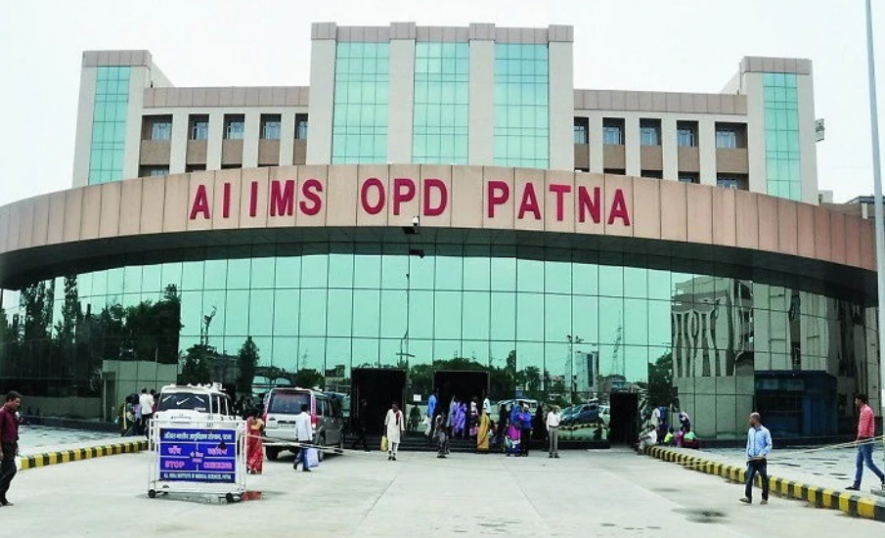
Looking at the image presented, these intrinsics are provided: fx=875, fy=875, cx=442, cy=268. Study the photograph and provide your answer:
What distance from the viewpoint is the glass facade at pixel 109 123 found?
61.3 metres

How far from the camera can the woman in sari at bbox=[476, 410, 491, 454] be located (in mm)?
29297

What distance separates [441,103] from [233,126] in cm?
1598

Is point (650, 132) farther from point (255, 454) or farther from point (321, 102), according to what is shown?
point (255, 454)

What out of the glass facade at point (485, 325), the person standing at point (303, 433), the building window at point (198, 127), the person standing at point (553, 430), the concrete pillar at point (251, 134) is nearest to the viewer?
the person standing at point (303, 433)

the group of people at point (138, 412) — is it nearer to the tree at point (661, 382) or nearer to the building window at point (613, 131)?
the tree at point (661, 382)

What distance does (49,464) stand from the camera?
818 inches

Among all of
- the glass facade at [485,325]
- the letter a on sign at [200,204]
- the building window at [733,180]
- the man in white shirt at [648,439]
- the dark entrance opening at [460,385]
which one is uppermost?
the building window at [733,180]

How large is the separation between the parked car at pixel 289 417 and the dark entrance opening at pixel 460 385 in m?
6.51

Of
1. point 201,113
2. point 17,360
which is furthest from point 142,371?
point 201,113

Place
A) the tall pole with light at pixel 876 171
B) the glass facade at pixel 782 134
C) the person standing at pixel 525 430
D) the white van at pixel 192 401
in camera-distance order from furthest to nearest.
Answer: the glass facade at pixel 782 134
the person standing at pixel 525 430
the white van at pixel 192 401
the tall pole with light at pixel 876 171

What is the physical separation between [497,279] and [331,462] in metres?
10.1

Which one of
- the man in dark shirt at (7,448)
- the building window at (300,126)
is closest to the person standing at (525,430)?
the man in dark shirt at (7,448)

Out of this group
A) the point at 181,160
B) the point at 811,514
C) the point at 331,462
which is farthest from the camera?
the point at 181,160

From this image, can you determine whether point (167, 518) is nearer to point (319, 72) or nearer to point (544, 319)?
point (544, 319)
